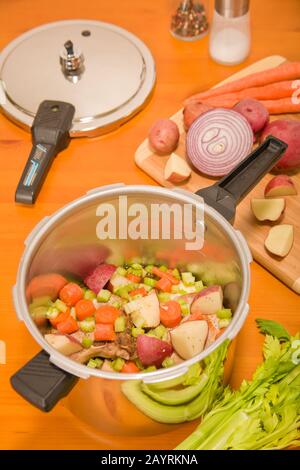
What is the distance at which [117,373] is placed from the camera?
0.80m

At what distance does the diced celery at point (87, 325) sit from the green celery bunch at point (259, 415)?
0.79 ft

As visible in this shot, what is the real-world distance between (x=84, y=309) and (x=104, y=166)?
1.24 ft

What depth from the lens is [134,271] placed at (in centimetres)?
112

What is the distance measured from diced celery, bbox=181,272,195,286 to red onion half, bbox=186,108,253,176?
232mm

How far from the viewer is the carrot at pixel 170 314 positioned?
1.02 metres

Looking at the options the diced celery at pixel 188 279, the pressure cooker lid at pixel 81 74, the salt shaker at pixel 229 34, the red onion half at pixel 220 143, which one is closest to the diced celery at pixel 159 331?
the diced celery at pixel 188 279

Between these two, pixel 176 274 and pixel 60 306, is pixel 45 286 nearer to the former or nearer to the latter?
pixel 60 306

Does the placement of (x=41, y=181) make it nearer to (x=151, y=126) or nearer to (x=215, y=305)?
(x=151, y=126)

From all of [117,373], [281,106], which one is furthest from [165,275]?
[281,106]

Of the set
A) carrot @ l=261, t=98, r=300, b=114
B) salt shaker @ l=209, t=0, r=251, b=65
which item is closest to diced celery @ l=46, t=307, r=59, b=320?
carrot @ l=261, t=98, r=300, b=114

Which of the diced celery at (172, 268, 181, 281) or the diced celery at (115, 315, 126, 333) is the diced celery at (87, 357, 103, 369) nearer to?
the diced celery at (115, 315, 126, 333)

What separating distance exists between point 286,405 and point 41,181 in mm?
656

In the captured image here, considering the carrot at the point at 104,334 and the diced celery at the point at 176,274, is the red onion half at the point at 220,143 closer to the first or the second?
the diced celery at the point at 176,274
